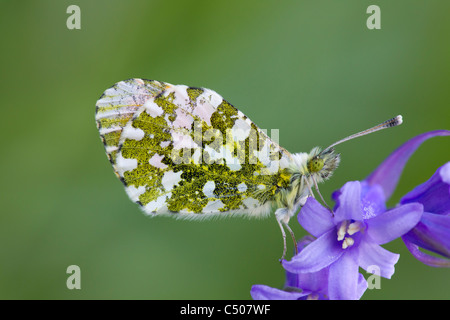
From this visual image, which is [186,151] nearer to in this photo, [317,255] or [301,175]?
[301,175]

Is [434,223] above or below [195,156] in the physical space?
below

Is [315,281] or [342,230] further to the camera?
A: [315,281]

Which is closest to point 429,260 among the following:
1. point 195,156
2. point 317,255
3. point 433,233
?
point 433,233

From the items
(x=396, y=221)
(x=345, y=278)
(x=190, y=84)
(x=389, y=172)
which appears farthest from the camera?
(x=190, y=84)

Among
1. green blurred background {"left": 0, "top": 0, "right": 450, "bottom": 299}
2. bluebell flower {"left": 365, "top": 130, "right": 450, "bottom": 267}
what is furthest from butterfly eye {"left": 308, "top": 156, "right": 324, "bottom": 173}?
green blurred background {"left": 0, "top": 0, "right": 450, "bottom": 299}

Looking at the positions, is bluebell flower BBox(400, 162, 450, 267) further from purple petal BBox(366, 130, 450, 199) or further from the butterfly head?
the butterfly head

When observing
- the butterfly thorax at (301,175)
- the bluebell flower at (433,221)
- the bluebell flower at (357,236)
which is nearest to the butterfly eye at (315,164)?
the butterfly thorax at (301,175)
